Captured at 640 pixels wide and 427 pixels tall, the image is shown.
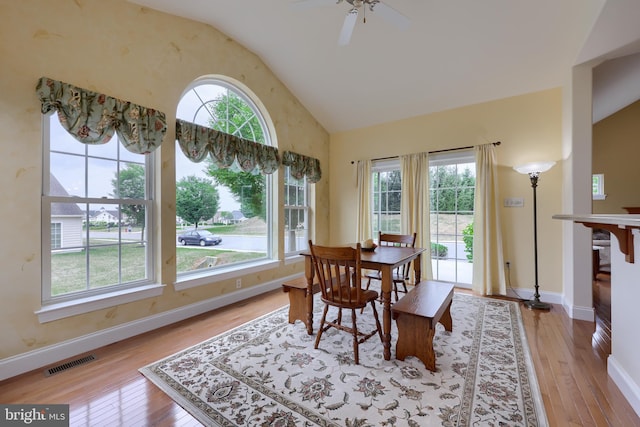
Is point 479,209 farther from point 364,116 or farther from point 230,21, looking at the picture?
point 230,21

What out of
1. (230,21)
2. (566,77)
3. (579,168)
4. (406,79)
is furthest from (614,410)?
(230,21)

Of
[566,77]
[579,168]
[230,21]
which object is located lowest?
[579,168]

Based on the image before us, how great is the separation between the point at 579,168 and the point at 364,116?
9.47 ft

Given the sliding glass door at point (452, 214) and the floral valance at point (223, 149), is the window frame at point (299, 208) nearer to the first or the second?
the floral valance at point (223, 149)

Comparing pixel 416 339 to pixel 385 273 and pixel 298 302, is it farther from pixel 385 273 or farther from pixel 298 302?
pixel 298 302

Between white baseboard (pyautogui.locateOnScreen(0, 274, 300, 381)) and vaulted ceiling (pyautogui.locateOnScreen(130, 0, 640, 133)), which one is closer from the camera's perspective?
white baseboard (pyautogui.locateOnScreen(0, 274, 300, 381))

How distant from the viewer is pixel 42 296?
7.06 feet

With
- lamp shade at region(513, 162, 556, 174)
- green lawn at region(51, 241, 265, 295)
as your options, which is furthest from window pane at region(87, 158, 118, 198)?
lamp shade at region(513, 162, 556, 174)

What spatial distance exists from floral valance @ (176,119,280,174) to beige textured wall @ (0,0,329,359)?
14 centimetres

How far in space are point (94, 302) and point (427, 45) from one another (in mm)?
4316

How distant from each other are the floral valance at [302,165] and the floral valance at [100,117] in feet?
6.14

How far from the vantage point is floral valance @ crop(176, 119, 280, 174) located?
2943mm

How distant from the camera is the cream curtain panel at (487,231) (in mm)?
3643

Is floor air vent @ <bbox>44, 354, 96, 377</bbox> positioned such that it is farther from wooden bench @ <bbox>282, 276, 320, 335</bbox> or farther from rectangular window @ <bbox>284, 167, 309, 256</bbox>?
rectangular window @ <bbox>284, 167, 309, 256</bbox>
